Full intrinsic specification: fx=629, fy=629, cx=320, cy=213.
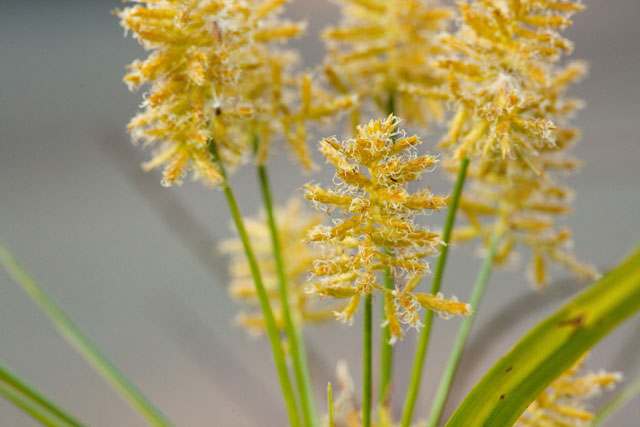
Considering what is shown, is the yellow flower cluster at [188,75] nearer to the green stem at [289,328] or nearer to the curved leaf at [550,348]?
the green stem at [289,328]

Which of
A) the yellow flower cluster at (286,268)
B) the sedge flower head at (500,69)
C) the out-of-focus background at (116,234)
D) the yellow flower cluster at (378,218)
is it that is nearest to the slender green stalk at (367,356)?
the yellow flower cluster at (378,218)

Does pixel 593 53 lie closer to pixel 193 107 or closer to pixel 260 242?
pixel 260 242

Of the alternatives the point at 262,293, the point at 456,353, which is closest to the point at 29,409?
the point at 262,293

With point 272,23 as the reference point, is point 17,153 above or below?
above

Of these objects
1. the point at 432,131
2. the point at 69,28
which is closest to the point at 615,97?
the point at 432,131

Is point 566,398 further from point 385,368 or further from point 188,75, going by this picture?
point 188,75
